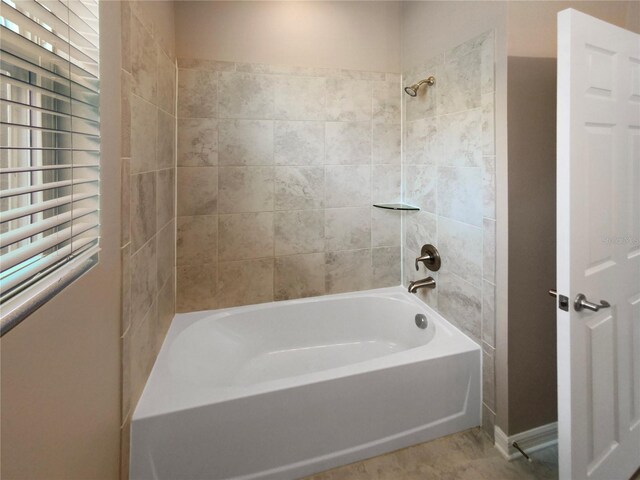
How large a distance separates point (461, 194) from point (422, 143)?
52cm

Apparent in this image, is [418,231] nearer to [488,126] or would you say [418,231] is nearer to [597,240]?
[488,126]

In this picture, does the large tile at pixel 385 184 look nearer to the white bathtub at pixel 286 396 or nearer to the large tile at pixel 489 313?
the white bathtub at pixel 286 396

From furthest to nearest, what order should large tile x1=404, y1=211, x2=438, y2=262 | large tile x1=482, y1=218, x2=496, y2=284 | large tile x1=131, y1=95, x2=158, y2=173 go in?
large tile x1=404, y1=211, x2=438, y2=262 < large tile x1=482, y1=218, x2=496, y2=284 < large tile x1=131, y1=95, x2=158, y2=173

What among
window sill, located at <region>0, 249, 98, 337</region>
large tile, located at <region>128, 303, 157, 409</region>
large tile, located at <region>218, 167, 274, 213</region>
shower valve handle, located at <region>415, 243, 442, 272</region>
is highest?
large tile, located at <region>218, 167, 274, 213</region>

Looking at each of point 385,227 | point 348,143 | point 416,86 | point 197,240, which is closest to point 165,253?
point 197,240

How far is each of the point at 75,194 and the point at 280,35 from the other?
178 cm

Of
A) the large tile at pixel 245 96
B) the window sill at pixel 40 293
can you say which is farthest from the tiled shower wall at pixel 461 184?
the window sill at pixel 40 293

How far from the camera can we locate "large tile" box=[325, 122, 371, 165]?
2240 millimetres

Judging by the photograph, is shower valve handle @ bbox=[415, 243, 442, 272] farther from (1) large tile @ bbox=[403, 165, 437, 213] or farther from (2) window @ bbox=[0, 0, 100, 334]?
(2) window @ bbox=[0, 0, 100, 334]

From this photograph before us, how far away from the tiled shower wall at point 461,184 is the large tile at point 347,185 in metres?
0.33

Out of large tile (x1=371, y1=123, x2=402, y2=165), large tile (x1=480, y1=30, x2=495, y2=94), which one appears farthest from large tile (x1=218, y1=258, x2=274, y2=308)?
large tile (x1=480, y1=30, x2=495, y2=94)

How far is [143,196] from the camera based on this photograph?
4.43 ft

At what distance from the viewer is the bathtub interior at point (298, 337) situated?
A: 196cm

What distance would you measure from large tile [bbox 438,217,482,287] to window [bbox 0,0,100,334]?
1.60 m
